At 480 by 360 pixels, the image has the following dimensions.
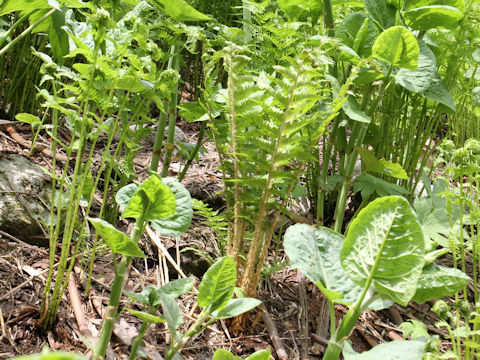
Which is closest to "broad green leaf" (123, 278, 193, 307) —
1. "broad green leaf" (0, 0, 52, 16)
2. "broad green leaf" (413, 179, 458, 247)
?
"broad green leaf" (0, 0, 52, 16)

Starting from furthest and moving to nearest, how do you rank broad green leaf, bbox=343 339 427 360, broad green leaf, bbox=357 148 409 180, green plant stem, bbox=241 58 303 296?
broad green leaf, bbox=357 148 409 180 < green plant stem, bbox=241 58 303 296 < broad green leaf, bbox=343 339 427 360

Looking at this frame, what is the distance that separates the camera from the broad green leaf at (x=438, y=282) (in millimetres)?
762

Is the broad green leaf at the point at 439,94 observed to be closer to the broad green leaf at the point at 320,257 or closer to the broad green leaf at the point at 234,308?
the broad green leaf at the point at 320,257

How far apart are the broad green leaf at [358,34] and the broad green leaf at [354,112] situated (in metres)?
0.16

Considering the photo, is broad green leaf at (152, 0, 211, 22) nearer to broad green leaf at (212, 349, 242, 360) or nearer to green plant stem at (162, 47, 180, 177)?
green plant stem at (162, 47, 180, 177)

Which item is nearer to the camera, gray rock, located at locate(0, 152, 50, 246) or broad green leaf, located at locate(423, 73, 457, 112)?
gray rock, located at locate(0, 152, 50, 246)

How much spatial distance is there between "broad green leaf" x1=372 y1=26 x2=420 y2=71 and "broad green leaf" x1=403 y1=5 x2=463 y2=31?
0.63 feet

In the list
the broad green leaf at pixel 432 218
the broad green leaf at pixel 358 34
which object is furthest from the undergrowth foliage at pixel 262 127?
the broad green leaf at pixel 432 218

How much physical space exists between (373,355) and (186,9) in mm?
933

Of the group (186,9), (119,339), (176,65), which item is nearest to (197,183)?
(176,65)

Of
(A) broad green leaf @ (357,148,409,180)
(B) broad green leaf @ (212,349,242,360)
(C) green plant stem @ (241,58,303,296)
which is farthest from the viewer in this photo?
(A) broad green leaf @ (357,148,409,180)

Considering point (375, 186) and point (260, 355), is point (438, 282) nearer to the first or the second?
point (260, 355)

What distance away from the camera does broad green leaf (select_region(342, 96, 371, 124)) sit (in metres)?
1.21

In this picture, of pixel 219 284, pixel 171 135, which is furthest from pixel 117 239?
pixel 171 135
